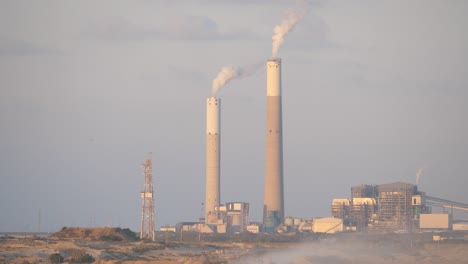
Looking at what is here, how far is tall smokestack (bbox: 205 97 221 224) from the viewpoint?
154 meters

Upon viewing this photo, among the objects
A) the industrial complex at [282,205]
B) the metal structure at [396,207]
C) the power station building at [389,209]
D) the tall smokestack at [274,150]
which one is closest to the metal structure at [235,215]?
the industrial complex at [282,205]

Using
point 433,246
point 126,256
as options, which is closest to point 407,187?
point 433,246

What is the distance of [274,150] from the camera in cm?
14538

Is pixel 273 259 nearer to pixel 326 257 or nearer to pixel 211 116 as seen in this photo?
pixel 326 257

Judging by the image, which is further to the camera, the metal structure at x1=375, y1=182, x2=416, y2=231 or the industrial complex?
the metal structure at x1=375, y1=182, x2=416, y2=231

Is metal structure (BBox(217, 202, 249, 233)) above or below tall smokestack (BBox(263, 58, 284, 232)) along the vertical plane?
below

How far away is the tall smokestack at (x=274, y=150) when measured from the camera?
475 feet

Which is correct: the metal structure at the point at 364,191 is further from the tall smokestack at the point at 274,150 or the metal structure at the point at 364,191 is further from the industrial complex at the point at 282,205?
the tall smokestack at the point at 274,150

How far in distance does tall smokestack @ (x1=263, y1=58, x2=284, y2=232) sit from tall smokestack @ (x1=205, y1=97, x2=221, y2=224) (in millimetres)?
9219

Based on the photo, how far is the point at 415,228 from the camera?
153250mm

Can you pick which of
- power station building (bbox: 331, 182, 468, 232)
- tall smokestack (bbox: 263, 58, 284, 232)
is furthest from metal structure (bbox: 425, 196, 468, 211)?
tall smokestack (bbox: 263, 58, 284, 232)

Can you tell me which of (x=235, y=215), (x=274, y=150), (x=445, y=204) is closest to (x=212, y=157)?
(x=274, y=150)

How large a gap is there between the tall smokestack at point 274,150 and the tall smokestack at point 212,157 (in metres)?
9.22

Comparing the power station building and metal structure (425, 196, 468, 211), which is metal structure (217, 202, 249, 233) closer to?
the power station building
